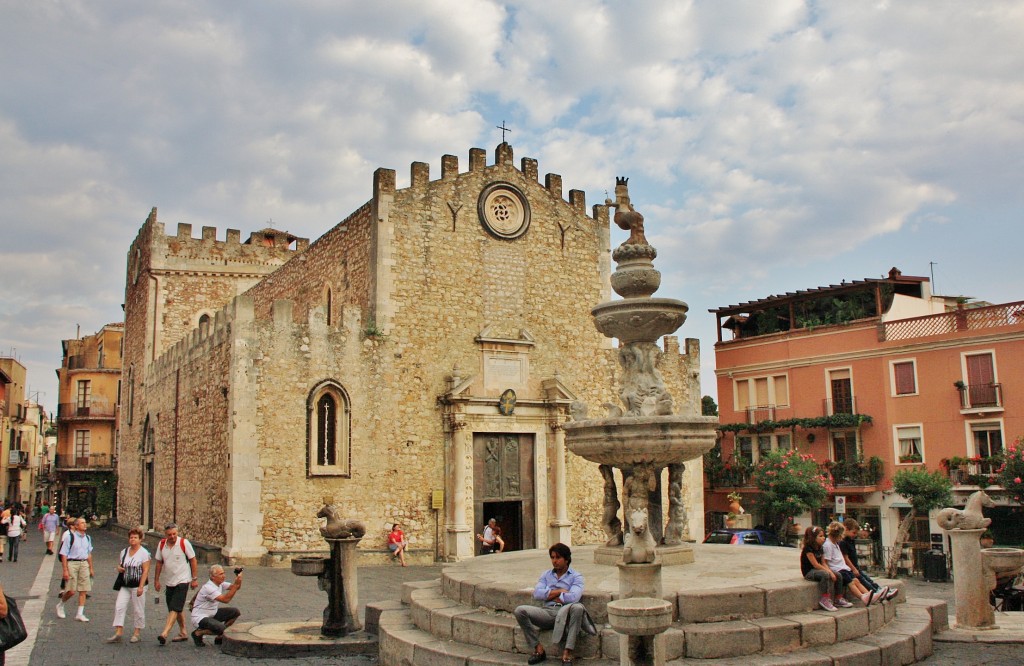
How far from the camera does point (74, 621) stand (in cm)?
1271

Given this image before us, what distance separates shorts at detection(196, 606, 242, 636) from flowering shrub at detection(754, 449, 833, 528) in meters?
22.1

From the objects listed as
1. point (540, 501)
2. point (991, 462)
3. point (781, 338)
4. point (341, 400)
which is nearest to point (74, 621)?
point (341, 400)

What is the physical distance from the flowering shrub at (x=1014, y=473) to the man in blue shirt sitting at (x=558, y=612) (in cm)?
2151

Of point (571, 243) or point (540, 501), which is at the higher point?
point (571, 243)

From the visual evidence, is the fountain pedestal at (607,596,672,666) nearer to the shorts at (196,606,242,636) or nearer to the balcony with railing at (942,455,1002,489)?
the shorts at (196,606,242,636)

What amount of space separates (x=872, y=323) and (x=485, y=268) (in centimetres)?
1599

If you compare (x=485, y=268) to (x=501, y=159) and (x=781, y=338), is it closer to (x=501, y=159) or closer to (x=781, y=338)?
(x=501, y=159)

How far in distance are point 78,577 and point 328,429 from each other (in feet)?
29.1

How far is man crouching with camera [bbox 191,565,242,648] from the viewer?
428 inches

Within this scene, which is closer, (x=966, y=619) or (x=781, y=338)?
(x=966, y=619)

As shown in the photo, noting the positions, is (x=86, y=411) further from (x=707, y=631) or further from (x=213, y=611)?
(x=707, y=631)

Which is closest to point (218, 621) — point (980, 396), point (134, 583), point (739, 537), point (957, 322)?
point (134, 583)

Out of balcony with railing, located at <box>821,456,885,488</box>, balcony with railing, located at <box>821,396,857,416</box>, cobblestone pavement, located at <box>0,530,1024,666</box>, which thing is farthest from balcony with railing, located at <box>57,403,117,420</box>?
balcony with railing, located at <box>821,456,885,488</box>

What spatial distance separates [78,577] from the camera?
1280cm
